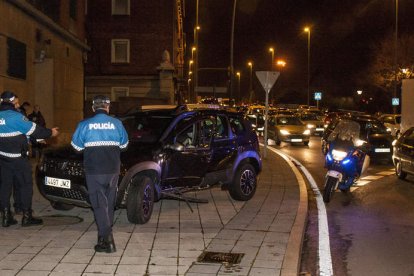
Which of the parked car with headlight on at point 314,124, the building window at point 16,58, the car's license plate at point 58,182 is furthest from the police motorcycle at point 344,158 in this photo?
the parked car with headlight on at point 314,124

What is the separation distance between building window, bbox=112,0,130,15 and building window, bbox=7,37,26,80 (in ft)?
77.6

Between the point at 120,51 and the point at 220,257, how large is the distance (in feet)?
115

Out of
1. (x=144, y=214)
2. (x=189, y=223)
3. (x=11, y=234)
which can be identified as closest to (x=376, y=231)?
Result: (x=189, y=223)

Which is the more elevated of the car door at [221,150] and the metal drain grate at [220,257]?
the car door at [221,150]

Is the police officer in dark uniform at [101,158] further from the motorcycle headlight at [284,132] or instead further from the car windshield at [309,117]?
the car windshield at [309,117]

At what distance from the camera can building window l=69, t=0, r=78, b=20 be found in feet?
76.9

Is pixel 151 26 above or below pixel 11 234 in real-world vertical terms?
above

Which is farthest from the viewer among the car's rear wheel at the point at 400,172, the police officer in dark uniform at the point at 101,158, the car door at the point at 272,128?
the car door at the point at 272,128

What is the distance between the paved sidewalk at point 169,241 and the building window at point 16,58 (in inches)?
249

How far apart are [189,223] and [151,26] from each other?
32.4m

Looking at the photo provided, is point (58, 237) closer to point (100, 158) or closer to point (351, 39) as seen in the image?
point (100, 158)

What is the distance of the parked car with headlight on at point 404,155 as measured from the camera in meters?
13.8

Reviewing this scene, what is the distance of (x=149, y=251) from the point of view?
6727 mm

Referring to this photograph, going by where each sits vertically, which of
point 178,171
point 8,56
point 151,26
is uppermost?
point 151,26
